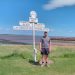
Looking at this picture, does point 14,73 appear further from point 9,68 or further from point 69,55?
point 69,55

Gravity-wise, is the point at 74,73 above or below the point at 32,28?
below

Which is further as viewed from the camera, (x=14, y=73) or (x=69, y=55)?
(x=69, y=55)

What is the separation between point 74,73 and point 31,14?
4.82 m

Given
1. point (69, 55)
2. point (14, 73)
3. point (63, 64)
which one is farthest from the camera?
point (69, 55)

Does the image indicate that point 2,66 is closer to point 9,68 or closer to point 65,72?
point 9,68

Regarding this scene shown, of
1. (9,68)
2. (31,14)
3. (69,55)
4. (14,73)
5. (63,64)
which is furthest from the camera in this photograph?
(69,55)

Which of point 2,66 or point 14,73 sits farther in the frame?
point 2,66

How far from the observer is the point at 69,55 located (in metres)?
21.8

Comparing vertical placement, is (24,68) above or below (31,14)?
below

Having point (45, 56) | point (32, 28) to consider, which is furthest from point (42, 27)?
point (45, 56)

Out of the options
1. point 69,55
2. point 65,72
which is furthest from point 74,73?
point 69,55

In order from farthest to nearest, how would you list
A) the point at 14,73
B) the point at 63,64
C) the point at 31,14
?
1. the point at 31,14
2. the point at 63,64
3. the point at 14,73

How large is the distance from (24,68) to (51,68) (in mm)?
1141

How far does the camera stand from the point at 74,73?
15742 millimetres
